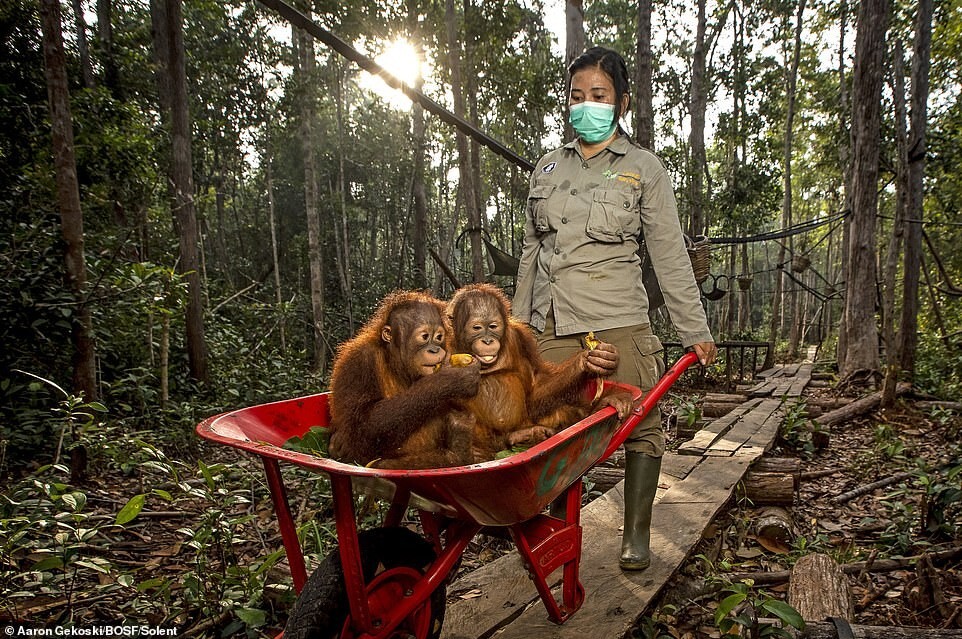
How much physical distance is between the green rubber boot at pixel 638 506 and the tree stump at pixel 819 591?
59cm

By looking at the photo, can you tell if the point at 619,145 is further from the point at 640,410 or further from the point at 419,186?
the point at 419,186

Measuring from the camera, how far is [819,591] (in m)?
2.33

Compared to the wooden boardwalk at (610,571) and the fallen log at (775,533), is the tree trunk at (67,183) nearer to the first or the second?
the wooden boardwalk at (610,571)

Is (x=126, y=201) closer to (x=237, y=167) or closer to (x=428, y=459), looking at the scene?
(x=428, y=459)

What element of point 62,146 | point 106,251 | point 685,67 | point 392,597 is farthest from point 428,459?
point 685,67

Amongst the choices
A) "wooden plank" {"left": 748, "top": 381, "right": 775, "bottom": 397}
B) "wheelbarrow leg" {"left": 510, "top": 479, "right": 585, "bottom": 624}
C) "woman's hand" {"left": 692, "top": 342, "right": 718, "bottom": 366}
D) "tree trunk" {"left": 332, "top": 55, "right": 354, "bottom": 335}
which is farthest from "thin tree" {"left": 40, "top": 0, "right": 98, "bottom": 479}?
"tree trunk" {"left": 332, "top": 55, "right": 354, "bottom": 335}

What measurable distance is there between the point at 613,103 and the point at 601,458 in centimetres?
147

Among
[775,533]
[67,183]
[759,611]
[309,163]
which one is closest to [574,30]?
[67,183]

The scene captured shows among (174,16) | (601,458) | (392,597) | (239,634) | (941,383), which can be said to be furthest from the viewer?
(941,383)

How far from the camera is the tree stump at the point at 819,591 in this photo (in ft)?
7.29

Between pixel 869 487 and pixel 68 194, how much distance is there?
571 cm

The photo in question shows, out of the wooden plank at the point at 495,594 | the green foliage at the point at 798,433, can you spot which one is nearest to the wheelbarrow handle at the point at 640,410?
the wooden plank at the point at 495,594

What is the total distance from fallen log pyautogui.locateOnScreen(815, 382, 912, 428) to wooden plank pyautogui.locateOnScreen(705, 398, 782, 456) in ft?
1.62

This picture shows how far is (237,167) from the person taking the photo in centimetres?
1756
